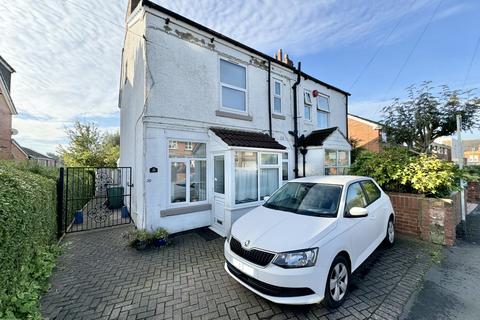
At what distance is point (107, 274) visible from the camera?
13.7 ft

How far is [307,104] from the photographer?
11203mm

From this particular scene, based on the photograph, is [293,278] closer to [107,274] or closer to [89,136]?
[107,274]

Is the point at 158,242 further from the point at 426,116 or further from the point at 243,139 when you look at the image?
the point at 426,116

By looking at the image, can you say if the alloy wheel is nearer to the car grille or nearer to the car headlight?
the car headlight

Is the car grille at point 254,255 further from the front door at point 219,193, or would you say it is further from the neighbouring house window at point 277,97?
the neighbouring house window at point 277,97

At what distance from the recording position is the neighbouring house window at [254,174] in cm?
682

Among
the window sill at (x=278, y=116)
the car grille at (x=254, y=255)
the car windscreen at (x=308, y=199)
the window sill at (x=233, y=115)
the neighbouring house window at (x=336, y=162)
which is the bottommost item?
the car grille at (x=254, y=255)

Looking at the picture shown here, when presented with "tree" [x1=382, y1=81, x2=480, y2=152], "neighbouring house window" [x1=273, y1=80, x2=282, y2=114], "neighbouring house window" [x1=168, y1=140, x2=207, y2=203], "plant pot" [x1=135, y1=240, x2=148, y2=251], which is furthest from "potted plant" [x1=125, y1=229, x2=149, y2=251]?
"tree" [x1=382, y1=81, x2=480, y2=152]

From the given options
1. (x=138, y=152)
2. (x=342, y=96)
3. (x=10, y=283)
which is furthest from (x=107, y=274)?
(x=342, y=96)

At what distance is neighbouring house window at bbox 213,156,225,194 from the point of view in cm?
689

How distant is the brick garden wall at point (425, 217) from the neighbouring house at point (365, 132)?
1446 cm

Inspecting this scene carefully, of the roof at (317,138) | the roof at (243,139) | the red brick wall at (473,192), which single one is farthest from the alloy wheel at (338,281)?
the red brick wall at (473,192)

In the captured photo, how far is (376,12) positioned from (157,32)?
773cm

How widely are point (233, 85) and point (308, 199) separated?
5663mm
